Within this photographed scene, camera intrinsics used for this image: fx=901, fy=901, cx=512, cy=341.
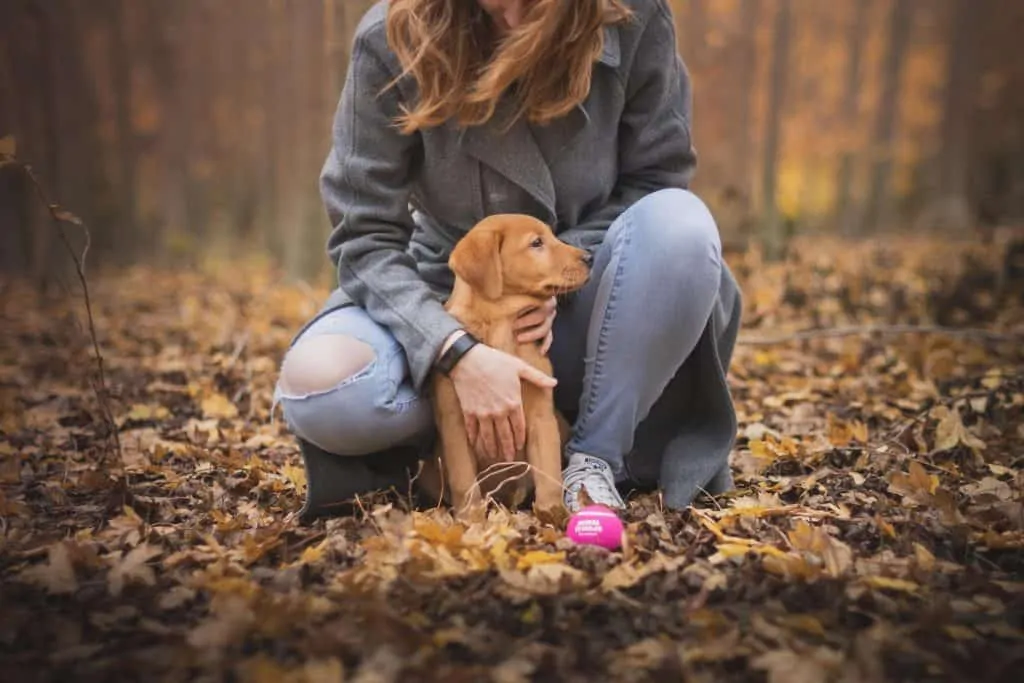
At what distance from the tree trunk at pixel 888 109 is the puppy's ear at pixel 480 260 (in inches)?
563

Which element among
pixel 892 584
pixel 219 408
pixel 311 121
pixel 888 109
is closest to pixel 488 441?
pixel 892 584

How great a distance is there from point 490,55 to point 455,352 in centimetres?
106

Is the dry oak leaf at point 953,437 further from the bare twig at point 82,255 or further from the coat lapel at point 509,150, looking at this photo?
the bare twig at point 82,255

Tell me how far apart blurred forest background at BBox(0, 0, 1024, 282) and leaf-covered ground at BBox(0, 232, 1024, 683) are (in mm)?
4966

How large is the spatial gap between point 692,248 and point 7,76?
1161cm

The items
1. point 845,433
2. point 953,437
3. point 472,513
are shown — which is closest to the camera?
point 472,513

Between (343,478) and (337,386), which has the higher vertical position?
(337,386)

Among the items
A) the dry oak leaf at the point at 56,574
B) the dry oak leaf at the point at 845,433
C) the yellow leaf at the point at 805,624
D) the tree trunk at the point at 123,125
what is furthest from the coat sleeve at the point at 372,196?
the tree trunk at the point at 123,125

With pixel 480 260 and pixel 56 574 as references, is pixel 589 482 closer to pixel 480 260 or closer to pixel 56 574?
pixel 480 260

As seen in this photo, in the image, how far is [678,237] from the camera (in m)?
2.98

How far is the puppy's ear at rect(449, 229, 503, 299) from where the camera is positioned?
3076mm

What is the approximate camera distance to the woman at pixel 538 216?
9.78ft

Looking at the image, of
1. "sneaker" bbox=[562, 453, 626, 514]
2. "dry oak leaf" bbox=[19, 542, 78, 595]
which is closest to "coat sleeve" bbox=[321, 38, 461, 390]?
"sneaker" bbox=[562, 453, 626, 514]

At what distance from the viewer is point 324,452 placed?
125 inches
